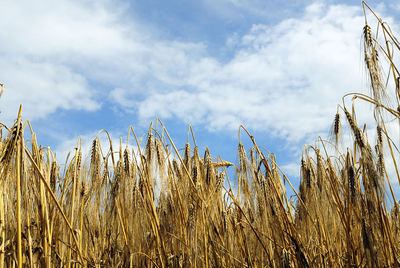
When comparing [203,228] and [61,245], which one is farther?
[203,228]

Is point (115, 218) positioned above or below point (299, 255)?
above

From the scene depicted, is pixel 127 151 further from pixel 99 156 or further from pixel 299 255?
pixel 299 255

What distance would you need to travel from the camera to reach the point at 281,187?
2947 millimetres

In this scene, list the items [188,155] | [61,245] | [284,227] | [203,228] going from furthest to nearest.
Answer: [188,155]
[284,227]
[203,228]
[61,245]

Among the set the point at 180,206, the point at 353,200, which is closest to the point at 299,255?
the point at 353,200

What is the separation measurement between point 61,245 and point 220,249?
1192 mm

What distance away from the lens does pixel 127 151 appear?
10.2 ft

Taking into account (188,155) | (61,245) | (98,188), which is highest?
(188,155)

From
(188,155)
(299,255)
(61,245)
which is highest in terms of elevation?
(188,155)

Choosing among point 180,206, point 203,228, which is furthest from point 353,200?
point 180,206

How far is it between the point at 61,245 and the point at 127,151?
961mm

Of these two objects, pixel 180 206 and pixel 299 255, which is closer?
pixel 299 255

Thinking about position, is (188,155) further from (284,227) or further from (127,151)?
(284,227)

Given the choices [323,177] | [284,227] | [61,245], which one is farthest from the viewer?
[323,177]
